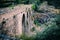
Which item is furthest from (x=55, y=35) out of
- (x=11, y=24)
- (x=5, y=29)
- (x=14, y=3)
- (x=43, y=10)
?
(x=43, y=10)

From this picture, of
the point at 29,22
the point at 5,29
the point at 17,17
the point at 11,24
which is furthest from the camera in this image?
the point at 29,22

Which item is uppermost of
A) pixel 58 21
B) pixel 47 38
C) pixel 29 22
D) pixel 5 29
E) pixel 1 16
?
pixel 58 21

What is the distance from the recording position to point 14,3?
23.7 ft

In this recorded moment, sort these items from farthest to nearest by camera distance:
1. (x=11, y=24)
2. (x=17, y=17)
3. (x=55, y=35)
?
(x=17, y=17), (x=11, y=24), (x=55, y=35)

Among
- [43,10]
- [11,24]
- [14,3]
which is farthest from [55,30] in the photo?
[43,10]

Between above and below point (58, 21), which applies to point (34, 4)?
below

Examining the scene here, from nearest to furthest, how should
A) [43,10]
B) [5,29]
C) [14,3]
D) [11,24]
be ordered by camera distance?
[5,29]
[11,24]
[14,3]
[43,10]

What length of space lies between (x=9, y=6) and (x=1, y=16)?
1177mm

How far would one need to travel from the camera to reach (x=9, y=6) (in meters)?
6.61

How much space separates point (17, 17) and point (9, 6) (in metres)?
0.60

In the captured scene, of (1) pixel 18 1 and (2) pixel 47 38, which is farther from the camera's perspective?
(1) pixel 18 1

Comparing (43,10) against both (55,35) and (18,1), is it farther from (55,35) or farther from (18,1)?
(55,35)

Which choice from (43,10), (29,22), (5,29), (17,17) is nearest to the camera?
(5,29)

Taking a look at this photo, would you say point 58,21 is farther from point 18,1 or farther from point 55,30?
point 18,1
